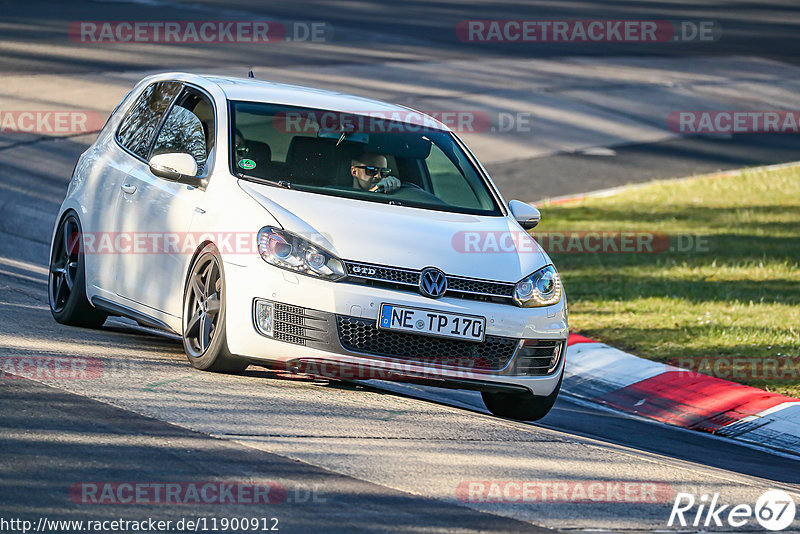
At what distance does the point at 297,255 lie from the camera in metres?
6.86

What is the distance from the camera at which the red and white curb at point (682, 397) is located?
28.2ft

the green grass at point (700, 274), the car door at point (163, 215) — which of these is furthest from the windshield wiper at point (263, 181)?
the green grass at point (700, 274)

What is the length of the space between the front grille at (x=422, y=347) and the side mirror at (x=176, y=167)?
55.9 inches

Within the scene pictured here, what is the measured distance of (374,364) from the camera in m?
6.86

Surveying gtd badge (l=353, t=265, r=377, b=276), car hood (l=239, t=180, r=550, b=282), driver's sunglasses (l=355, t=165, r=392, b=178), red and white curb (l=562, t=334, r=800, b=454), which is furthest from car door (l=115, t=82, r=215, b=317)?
red and white curb (l=562, t=334, r=800, b=454)

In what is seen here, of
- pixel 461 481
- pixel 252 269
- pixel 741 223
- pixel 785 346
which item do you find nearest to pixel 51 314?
pixel 252 269

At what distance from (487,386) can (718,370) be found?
3.46m

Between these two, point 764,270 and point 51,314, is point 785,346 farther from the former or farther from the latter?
Result: point 51,314

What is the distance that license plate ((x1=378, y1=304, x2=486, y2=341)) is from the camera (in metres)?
6.80

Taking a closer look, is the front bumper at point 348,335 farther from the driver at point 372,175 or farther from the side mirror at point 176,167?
the driver at point 372,175

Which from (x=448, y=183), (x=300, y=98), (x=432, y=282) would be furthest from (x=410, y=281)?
(x=300, y=98)

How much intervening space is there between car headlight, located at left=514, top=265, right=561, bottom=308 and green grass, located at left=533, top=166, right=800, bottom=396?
2.82m

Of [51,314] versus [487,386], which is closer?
[487,386]

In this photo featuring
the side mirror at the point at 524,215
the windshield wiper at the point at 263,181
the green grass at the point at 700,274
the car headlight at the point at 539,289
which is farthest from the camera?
the green grass at the point at 700,274
